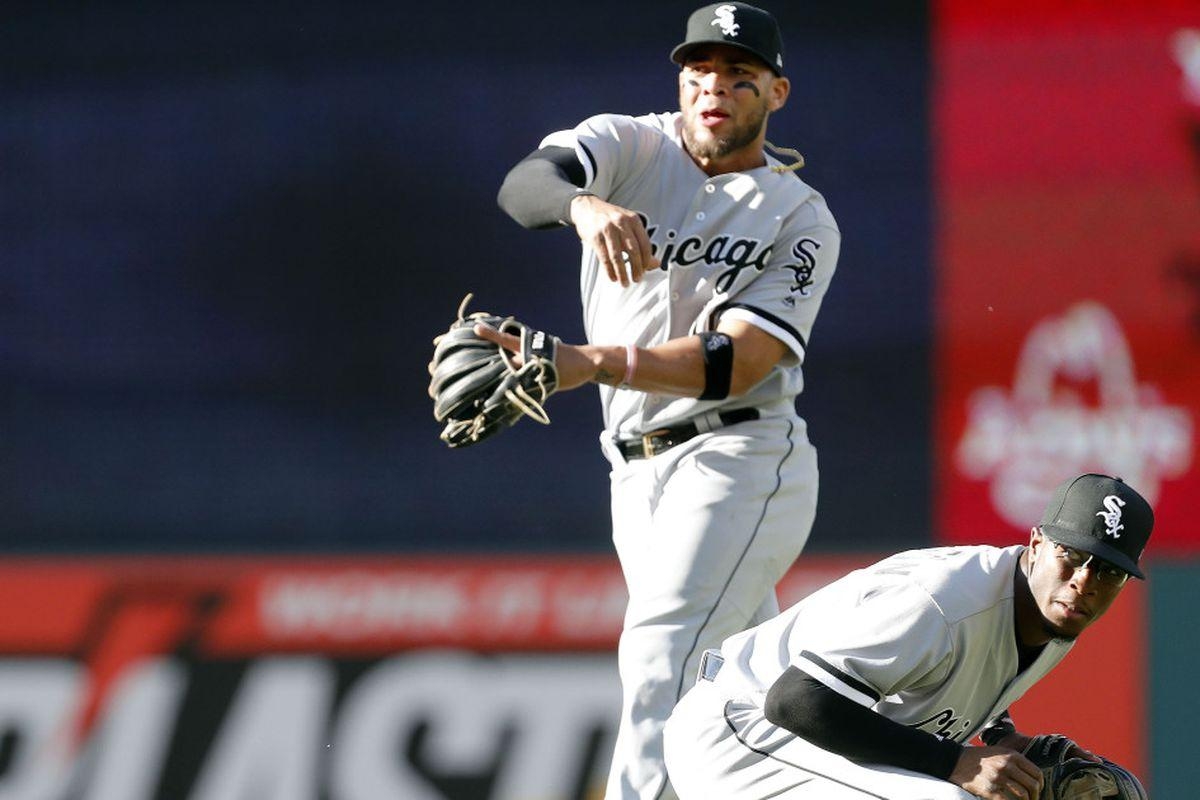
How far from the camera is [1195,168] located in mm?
4703

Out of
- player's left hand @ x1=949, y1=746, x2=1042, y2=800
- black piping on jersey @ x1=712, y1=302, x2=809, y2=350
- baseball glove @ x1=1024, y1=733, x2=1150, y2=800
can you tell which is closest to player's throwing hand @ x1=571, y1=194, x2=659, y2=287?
black piping on jersey @ x1=712, y1=302, x2=809, y2=350

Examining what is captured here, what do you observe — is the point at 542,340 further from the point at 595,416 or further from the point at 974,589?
the point at 595,416

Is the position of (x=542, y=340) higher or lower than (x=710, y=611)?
higher

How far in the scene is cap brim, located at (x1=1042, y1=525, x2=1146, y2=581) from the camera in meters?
2.73

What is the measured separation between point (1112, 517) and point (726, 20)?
1058 mm

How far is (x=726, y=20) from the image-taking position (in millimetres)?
3229

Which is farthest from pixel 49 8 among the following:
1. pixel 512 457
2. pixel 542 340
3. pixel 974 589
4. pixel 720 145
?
pixel 974 589

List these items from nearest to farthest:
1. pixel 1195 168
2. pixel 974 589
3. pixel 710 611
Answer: pixel 974 589, pixel 710 611, pixel 1195 168

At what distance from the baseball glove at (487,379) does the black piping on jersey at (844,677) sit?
1.68ft

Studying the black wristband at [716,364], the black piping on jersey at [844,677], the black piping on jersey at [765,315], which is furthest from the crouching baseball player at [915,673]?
the black piping on jersey at [765,315]

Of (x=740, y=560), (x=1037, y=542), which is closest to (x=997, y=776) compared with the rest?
(x=1037, y=542)

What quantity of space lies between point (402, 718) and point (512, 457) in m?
0.70

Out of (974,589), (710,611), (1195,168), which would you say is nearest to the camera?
(974,589)

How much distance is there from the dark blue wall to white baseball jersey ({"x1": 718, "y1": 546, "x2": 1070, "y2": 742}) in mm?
1798
